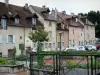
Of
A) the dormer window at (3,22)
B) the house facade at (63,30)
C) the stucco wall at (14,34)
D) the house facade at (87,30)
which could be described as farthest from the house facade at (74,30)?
the dormer window at (3,22)

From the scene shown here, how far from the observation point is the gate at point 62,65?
38.4 feet

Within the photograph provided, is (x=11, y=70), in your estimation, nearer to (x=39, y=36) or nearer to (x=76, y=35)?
(x=39, y=36)

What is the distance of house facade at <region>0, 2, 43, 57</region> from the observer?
139 feet

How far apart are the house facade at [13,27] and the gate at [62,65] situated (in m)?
27.0

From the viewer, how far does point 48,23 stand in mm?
54281

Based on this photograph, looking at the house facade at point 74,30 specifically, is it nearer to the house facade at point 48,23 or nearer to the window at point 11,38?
the house facade at point 48,23

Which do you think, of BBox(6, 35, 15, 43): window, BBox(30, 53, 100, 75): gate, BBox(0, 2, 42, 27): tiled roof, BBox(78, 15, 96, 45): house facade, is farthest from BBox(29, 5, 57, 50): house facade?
BBox(30, 53, 100, 75): gate

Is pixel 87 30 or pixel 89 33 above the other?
pixel 87 30

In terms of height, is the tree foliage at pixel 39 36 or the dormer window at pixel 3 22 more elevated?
the dormer window at pixel 3 22

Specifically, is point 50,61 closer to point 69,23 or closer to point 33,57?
point 33,57

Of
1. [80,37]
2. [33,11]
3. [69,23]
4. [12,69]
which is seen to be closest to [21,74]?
[12,69]

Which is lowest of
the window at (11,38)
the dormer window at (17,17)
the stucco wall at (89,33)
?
the window at (11,38)

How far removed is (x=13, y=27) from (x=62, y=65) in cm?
3162

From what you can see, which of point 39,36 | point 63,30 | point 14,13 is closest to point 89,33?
point 63,30
